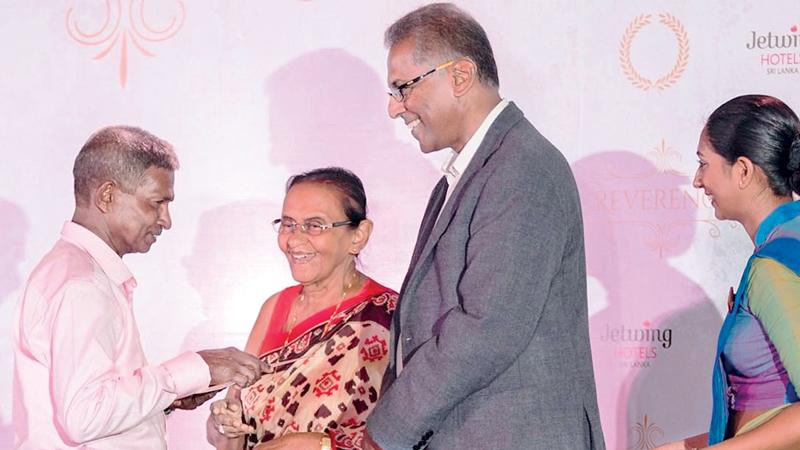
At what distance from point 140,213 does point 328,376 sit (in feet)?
2.16

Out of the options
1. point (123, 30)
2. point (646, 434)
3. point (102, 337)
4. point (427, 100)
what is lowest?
point (646, 434)

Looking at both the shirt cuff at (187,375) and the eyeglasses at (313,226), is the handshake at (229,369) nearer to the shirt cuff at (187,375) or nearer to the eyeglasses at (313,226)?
the shirt cuff at (187,375)

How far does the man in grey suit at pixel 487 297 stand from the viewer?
216cm

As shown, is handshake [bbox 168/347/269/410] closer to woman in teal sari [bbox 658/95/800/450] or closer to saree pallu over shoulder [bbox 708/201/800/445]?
woman in teal sari [bbox 658/95/800/450]

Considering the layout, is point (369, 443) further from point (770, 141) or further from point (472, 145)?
point (770, 141)

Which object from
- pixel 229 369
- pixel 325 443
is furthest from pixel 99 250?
pixel 325 443

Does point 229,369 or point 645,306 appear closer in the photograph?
point 229,369

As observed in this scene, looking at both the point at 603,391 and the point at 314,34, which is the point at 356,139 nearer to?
the point at 314,34

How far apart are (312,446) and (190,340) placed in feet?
3.94

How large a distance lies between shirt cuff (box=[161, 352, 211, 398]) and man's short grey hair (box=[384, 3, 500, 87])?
946 mm

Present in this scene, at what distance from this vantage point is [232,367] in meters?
2.88

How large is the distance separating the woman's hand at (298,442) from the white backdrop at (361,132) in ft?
3.28

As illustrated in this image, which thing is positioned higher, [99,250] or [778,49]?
[778,49]

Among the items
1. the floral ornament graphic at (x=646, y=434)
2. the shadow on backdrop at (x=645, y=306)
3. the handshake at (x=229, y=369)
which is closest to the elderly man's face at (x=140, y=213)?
the handshake at (x=229, y=369)
